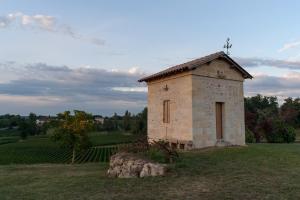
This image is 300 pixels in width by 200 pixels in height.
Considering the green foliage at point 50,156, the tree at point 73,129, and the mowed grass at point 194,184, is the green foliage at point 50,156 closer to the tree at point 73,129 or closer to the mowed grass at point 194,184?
the tree at point 73,129

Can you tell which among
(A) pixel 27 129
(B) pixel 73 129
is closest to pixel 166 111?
(B) pixel 73 129

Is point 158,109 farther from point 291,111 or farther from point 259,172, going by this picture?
point 291,111

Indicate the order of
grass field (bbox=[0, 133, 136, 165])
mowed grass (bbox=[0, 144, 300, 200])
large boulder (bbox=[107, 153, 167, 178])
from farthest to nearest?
grass field (bbox=[0, 133, 136, 165]) < large boulder (bbox=[107, 153, 167, 178]) < mowed grass (bbox=[0, 144, 300, 200])

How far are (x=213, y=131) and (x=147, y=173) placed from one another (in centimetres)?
642

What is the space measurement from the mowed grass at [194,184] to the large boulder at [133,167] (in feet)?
1.37

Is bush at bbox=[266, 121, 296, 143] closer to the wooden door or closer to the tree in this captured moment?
the wooden door

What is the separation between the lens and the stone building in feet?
49.3

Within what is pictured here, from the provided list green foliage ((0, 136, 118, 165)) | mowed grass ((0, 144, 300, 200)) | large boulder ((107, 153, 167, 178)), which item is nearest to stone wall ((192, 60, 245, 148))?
mowed grass ((0, 144, 300, 200))

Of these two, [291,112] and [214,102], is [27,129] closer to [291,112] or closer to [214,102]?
[291,112]

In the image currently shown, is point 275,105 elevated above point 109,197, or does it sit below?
above

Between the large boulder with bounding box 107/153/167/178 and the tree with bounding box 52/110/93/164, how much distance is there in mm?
21537

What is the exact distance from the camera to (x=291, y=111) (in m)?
59.1

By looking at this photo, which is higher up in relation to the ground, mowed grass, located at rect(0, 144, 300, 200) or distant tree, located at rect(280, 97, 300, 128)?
distant tree, located at rect(280, 97, 300, 128)

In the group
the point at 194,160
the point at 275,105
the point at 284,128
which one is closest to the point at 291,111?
the point at 275,105
